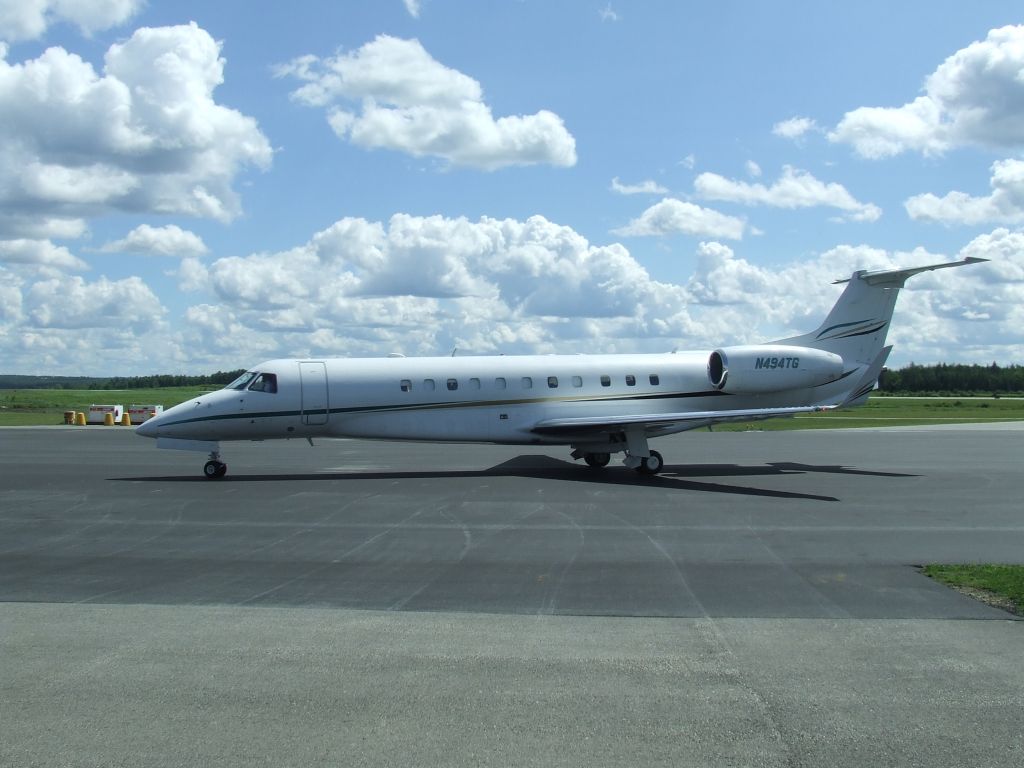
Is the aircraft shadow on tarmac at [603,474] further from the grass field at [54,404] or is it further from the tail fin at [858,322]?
the grass field at [54,404]

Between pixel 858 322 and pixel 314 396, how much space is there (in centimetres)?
1604

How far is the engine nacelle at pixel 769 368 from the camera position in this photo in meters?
25.7

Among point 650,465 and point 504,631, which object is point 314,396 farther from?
point 504,631

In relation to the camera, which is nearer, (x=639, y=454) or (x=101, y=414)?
(x=639, y=454)

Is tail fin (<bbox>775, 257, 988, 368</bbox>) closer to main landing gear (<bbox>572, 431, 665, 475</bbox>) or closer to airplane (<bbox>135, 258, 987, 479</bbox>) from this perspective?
airplane (<bbox>135, 258, 987, 479</bbox>)

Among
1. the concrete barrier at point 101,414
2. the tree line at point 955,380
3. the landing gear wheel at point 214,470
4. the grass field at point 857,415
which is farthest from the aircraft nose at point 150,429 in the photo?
the tree line at point 955,380

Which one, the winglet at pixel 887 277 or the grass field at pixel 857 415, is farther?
the grass field at pixel 857 415

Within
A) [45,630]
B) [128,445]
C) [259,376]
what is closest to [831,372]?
[259,376]

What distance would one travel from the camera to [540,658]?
7.32m

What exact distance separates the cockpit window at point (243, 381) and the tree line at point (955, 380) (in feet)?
506

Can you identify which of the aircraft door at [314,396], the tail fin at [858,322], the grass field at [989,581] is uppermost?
the tail fin at [858,322]

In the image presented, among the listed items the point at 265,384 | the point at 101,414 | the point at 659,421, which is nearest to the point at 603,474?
the point at 659,421

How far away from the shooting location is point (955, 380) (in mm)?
162000

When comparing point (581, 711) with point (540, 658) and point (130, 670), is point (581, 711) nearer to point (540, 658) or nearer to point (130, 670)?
point (540, 658)
